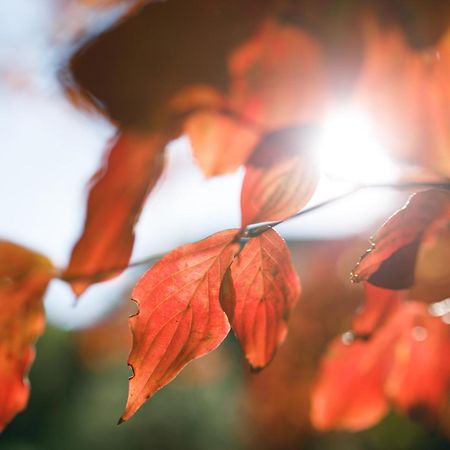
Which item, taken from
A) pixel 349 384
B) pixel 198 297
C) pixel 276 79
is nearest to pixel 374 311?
pixel 349 384

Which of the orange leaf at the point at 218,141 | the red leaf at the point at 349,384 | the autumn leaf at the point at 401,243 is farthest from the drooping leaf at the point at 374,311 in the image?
the orange leaf at the point at 218,141

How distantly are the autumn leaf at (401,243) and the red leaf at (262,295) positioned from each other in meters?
0.07

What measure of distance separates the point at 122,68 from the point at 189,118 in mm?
65

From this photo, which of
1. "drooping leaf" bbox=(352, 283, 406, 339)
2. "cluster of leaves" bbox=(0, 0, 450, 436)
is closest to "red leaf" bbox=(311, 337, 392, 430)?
"drooping leaf" bbox=(352, 283, 406, 339)

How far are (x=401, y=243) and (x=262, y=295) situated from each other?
0.45 ft

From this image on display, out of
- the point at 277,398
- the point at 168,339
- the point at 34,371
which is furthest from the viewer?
the point at 34,371

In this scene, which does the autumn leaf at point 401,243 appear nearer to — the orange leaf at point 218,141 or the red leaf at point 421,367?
the orange leaf at point 218,141

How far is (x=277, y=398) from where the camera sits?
18.2 ft

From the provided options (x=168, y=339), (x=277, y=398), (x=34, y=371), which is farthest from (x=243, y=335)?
(x=34, y=371)

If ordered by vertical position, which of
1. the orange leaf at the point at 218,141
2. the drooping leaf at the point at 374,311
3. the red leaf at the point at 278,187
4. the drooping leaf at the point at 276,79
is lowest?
the drooping leaf at the point at 374,311

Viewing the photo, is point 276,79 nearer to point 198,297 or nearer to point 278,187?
point 278,187

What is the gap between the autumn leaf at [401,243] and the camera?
0.49 metres

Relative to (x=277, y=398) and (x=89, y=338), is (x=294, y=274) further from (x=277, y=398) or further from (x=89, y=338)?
(x=89, y=338)

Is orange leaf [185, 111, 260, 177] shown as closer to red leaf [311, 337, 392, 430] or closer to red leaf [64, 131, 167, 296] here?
red leaf [64, 131, 167, 296]
